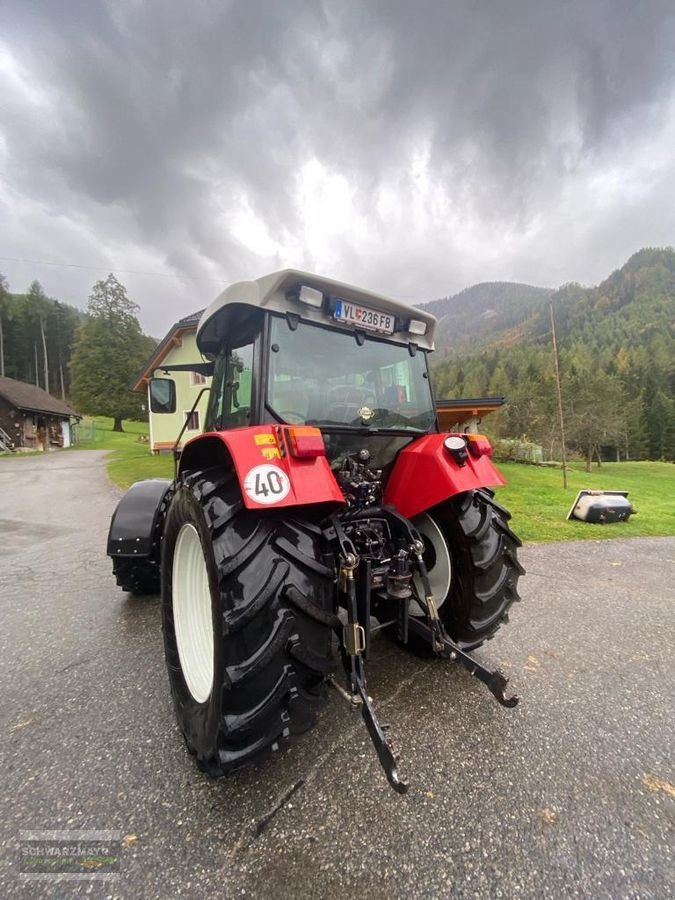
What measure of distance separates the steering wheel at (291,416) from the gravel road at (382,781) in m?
1.54

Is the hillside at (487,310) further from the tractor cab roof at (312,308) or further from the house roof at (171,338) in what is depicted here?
the tractor cab roof at (312,308)

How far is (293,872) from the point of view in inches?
53.1

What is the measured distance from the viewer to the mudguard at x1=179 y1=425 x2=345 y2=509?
159cm

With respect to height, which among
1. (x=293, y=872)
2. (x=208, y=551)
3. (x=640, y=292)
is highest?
(x=640, y=292)

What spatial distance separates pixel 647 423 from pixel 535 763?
60.8 metres

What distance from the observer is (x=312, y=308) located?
6.98 feet

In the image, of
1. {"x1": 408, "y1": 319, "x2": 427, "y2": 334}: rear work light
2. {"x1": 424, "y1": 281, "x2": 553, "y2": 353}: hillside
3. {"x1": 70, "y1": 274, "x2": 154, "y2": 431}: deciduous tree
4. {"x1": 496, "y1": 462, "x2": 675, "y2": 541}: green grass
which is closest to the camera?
{"x1": 408, "y1": 319, "x2": 427, "y2": 334}: rear work light

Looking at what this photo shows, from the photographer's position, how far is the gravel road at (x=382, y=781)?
1.35m

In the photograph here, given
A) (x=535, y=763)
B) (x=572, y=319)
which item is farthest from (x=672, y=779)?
(x=572, y=319)

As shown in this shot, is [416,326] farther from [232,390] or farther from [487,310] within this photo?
[487,310]

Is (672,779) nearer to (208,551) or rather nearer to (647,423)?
(208,551)

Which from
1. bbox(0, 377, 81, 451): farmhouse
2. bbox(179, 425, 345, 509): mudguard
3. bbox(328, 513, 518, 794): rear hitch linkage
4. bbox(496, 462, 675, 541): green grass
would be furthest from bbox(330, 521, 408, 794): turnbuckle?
bbox(0, 377, 81, 451): farmhouse

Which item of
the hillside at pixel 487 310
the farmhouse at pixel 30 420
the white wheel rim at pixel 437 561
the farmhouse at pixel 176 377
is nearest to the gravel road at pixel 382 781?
the white wheel rim at pixel 437 561

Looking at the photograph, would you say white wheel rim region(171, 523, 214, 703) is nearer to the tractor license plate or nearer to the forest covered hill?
the tractor license plate
